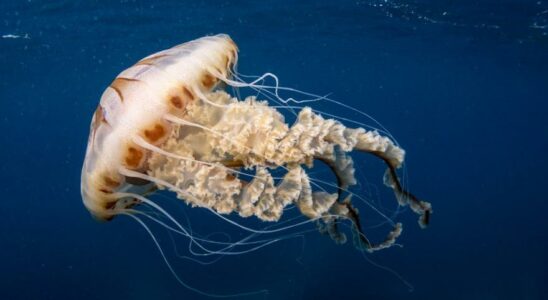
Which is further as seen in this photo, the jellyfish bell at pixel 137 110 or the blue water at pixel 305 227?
the blue water at pixel 305 227

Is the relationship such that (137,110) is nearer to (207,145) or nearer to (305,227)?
(207,145)

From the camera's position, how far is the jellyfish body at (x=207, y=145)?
6.61 ft

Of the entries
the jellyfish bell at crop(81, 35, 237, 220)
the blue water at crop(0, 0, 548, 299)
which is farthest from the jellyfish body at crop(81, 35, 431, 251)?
the blue water at crop(0, 0, 548, 299)

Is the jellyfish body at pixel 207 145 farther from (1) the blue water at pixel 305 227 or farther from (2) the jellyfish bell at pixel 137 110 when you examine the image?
(1) the blue water at pixel 305 227

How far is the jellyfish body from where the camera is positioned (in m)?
2.01

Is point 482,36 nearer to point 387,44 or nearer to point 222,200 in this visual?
point 387,44

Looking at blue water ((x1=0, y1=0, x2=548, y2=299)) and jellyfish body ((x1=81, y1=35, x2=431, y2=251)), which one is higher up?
jellyfish body ((x1=81, y1=35, x2=431, y2=251))

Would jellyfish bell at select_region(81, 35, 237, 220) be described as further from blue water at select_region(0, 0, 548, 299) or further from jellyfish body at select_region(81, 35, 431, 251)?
blue water at select_region(0, 0, 548, 299)

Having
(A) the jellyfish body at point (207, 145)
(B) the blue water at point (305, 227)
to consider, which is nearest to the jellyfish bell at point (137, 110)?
(A) the jellyfish body at point (207, 145)

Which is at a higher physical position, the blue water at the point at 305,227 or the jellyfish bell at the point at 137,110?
the jellyfish bell at the point at 137,110

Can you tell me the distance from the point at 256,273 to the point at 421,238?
5495 mm

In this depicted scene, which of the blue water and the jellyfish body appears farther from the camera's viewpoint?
the blue water

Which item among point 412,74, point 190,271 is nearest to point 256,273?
point 190,271

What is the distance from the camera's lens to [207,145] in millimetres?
2180
